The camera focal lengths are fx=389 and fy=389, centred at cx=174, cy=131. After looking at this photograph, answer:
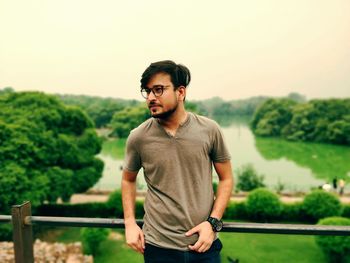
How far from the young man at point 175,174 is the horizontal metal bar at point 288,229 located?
0.12m

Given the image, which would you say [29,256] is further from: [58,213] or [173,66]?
[58,213]

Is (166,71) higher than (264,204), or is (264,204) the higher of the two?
(166,71)

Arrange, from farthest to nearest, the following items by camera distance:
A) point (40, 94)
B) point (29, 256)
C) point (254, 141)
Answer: point (254, 141), point (40, 94), point (29, 256)

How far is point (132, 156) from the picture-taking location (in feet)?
6.13

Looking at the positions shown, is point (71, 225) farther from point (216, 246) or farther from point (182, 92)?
point (182, 92)

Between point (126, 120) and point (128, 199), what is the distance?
1677 inches

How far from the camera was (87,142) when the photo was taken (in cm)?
1608

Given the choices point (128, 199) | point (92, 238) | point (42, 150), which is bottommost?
point (92, 238)

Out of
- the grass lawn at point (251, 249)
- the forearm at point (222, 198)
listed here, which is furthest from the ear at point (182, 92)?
the grass lawn at point (251, 249)

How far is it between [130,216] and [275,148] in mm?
42808

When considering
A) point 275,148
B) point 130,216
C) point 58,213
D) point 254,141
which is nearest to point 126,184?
point 130,216

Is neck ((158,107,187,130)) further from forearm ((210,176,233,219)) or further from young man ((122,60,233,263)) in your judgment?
forearm ((210,176,233,219))

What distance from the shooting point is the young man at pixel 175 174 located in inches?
68.5

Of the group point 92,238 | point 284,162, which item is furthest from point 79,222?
point 284,162
